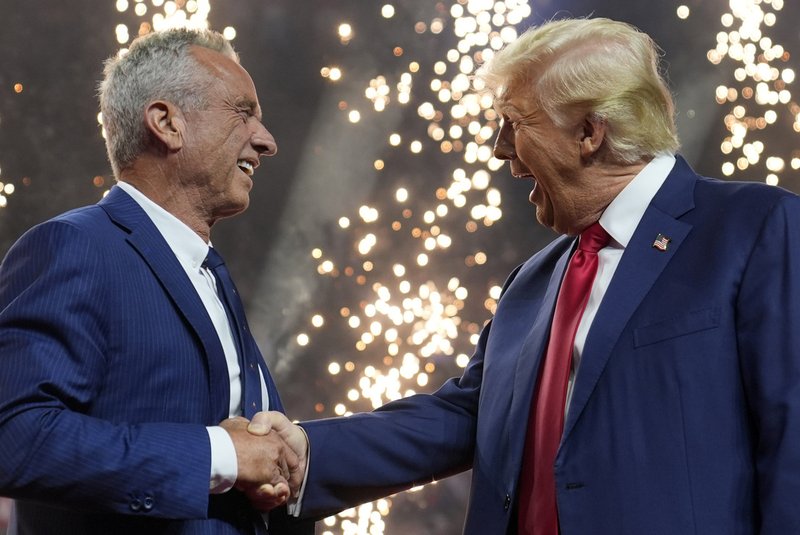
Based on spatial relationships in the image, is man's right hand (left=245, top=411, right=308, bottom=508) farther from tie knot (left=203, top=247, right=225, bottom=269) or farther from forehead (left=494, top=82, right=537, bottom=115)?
forehead (left=494, top=82, right=537, bottom=115)

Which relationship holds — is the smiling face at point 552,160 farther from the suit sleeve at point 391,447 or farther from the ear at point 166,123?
the ear at point 166,123

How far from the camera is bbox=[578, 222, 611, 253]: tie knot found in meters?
2.12

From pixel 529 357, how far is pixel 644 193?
1.41 ft

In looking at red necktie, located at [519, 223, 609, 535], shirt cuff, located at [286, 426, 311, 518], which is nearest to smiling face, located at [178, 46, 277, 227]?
shirt cuff, located at [286, 426, 311, 518]

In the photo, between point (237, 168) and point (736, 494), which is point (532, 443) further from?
point (237, 168)

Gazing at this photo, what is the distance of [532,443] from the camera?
6.67 feet

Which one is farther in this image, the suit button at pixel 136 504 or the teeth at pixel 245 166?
the teeth at pixel 245 166

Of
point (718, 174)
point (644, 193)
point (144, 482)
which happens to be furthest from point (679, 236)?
point (718, 174)

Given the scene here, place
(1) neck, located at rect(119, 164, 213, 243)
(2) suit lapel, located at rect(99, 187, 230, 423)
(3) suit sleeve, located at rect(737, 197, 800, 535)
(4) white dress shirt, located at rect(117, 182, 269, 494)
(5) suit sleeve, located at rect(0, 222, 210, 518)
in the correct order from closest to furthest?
(5) suit sleeve, located at rect(0, 222, 210, 518), (3) suit sleeve, located at rect(737, 197, 800, 535), (2) suit lapel, located at rect(99, 187, 230, 423), (4) white dress shirt, located at rect(117, 182, 269, 494), (1) neck, located at rect(119, 164, 213, 243)

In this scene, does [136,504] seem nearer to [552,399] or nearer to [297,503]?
[297,503]

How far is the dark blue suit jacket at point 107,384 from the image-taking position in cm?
160

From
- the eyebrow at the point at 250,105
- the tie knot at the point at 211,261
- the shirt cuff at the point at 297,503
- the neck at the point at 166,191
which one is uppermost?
the eyebrow at the point at 250,105

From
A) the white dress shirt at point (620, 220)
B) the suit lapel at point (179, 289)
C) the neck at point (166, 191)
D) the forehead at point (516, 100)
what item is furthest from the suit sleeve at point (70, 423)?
the forehead at point (516, 100)

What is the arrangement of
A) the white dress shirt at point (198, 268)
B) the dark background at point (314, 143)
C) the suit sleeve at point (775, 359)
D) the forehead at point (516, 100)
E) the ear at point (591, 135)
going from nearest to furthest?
1. the suit sleeve at point (775, 359)
2. the white dress shirt at point (198, 268)
3. the ear at point (591, 135)
4. the forehead at point (516, 100)
5. the dark background at point (314, 143)
